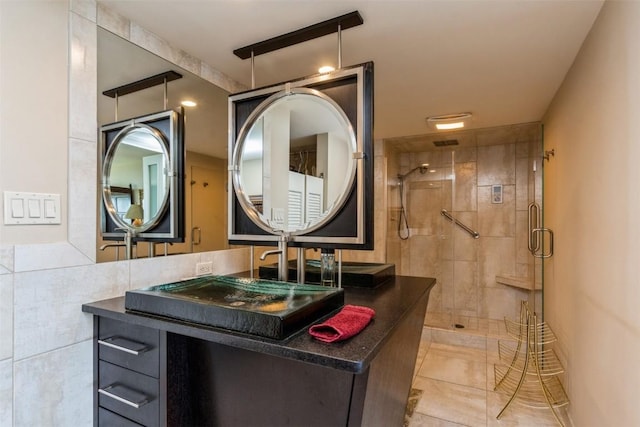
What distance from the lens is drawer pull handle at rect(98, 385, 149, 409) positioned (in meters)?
1.27

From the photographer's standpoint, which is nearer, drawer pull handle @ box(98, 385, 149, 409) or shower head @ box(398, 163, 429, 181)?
drawer pull handle @ box(98, 385, 149, 409)

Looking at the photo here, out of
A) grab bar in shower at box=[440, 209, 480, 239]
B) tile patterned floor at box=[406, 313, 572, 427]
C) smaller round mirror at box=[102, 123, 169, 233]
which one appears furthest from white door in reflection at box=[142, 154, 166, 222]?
grab bar in shower at box=[440, 209, 480, 239]

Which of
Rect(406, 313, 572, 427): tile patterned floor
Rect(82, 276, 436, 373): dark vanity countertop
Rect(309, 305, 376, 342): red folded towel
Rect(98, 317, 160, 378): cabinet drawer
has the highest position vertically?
Rect(309, 305, 376, 342): red folded towel

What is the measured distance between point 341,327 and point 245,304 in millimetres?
367

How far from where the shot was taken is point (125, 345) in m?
1.31

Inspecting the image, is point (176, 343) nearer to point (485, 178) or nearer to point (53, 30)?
point (53, 30)

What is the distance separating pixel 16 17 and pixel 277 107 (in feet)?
3.52

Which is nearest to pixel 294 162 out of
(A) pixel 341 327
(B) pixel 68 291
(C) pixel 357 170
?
(C) pixel 357 170

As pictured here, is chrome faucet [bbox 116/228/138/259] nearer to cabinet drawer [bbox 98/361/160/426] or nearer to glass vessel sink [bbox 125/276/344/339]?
glass vessel sink [bbox 125/276/344/339]

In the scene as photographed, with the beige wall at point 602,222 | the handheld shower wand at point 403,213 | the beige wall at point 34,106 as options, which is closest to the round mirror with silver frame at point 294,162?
the beige wall at point 34,106

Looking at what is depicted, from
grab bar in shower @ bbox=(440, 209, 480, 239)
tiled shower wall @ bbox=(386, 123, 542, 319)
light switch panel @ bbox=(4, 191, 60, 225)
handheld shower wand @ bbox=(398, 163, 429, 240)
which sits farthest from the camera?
handheld shower wand @ bbox=(398, 163, 429, 240)

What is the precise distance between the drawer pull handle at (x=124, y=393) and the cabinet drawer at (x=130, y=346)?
9 cm

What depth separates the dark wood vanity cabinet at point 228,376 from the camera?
1060mm

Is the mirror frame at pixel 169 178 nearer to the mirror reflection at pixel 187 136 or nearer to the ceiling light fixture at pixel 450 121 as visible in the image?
the mirror reflection at pixel 187 136
